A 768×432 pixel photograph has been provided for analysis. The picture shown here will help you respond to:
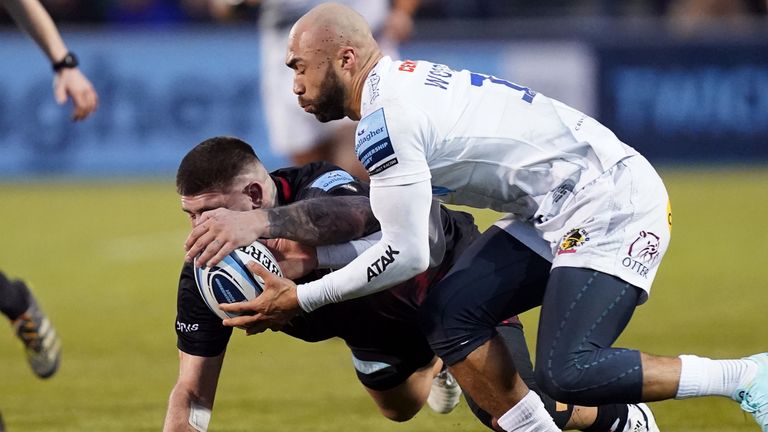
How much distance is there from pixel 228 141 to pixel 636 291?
170cm

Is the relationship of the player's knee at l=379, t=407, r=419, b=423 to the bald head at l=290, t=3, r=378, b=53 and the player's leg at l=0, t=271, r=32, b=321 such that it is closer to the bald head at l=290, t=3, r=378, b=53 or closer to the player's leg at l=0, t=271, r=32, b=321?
the bald head at l=290, t=3, r=378, b=53

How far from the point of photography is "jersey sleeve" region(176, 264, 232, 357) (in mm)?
5836

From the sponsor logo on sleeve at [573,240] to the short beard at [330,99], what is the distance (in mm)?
996

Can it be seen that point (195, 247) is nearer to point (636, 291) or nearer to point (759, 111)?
point (636, 291)

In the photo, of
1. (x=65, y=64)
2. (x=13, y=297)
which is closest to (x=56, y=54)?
(x=65, y=64)

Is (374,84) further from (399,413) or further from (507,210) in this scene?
(399,413)

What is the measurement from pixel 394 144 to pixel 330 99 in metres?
0.47

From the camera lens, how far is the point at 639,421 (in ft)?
20.2

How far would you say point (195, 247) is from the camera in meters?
5.25

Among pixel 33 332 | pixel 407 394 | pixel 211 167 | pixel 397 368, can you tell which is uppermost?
pixel 211 167

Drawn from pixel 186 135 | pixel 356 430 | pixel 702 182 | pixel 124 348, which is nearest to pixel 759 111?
pixel 702 182

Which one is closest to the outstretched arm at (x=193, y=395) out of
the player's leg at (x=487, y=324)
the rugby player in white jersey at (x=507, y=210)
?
the rugby player in white jersey at (x=507, y=210)

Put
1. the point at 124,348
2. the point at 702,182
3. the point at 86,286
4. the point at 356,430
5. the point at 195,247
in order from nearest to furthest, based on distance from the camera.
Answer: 1. the point at 195,247
2. the point at 356,430
3. the point at 124,348
4. the point at 86,286
5. the point at 702,182

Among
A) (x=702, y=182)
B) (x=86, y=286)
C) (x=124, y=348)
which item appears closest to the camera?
(x=124, y=348)
